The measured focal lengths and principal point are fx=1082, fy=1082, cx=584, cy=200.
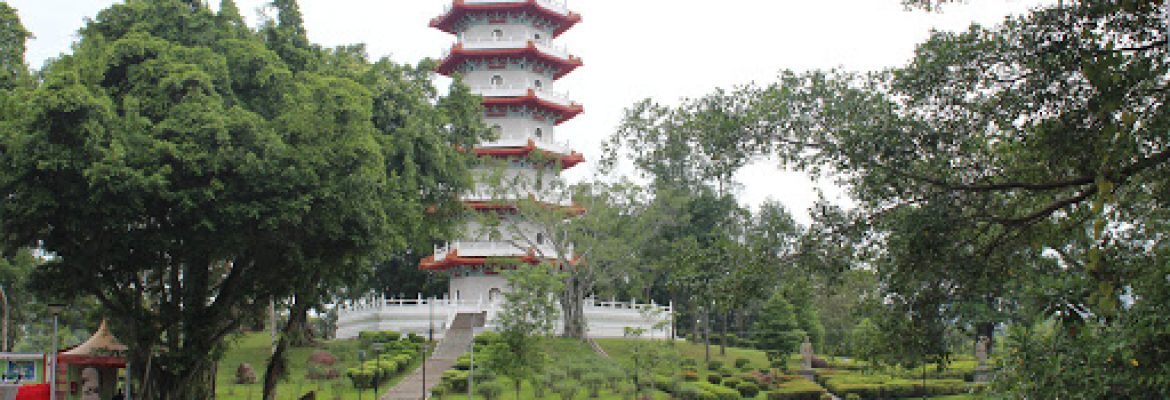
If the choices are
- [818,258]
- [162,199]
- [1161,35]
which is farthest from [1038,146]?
[162,199]

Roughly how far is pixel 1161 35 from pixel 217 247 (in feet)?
49.5

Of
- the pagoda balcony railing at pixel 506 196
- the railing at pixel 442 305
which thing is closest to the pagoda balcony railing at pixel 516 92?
the pagoda balcony railing at pixel 506 196

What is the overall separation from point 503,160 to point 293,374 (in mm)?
12876

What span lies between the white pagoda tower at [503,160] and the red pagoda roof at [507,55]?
4cm

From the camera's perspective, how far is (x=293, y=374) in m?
31.0

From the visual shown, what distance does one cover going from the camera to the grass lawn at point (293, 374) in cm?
2695

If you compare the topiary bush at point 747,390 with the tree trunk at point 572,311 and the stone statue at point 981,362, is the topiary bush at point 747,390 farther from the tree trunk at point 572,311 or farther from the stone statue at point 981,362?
the stone statue at point 981,362

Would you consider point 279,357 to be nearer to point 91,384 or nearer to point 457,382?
point 91,384

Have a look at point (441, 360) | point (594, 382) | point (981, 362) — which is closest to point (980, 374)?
point (981, 362)

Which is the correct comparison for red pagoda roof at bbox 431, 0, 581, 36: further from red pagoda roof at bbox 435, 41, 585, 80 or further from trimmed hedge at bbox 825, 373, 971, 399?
trimmed hedge at bbox 825, 373, 971, 399

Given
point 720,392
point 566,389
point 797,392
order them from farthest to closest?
point 797,392
point 720,392
point 566,389

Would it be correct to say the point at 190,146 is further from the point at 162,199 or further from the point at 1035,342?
the point at 1035,342

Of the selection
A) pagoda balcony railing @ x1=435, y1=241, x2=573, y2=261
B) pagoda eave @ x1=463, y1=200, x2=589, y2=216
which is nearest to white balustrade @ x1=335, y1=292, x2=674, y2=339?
pagoda balcony railing @ x1=435, y1=241, x2=573, y2=261

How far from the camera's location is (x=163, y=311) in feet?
65.8
